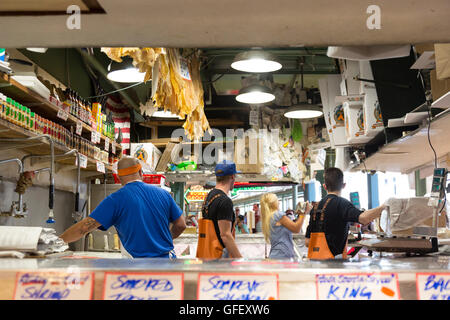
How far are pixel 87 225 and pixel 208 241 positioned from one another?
123 cm

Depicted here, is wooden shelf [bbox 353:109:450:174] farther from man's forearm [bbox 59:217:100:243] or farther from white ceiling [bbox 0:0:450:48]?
man's forearm [bbox 59:217:100:243]

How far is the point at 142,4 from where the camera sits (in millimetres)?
1704

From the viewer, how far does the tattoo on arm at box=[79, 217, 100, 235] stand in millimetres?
2723

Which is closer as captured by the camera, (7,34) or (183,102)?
(7,34)

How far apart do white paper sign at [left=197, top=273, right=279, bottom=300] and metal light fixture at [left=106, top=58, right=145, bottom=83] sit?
12.8ft

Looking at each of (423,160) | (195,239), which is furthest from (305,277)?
(195,239)

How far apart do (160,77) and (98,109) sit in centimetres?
224

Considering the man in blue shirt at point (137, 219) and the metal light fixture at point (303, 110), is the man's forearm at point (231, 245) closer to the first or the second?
the man in blue shirt at point (137, 219)

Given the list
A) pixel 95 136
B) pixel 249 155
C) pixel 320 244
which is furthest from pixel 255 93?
pixel 320 244

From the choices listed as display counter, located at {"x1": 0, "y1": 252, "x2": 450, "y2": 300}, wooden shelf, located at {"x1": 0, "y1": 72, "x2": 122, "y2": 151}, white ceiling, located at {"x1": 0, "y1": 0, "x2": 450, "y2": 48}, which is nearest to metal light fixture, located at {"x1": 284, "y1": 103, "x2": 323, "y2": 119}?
wooden shelf, located at {"x1": 0, "y1": 72, "x2": 122, "y2": 151}

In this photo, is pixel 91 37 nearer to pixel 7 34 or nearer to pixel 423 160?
pixel 7 34

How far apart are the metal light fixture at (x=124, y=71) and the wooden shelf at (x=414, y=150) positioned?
2.69m

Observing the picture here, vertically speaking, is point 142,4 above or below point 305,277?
above
